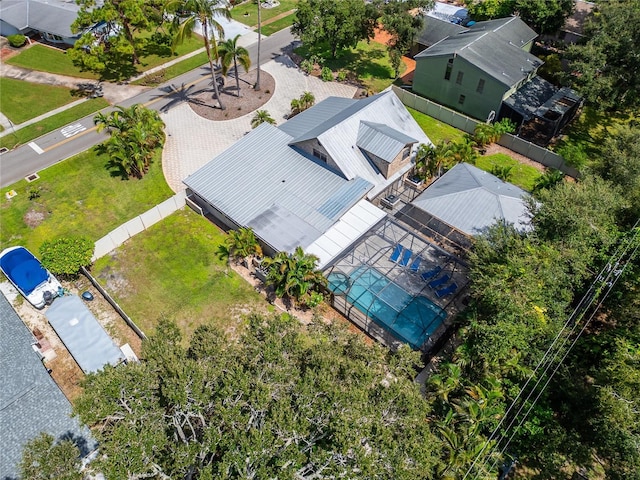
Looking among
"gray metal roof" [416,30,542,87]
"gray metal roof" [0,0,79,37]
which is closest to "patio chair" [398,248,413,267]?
"gray metal roof" [416,30,542,87]

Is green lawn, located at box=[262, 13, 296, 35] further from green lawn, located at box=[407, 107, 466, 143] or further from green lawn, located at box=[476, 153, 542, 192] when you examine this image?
green lawn, located at box=[476, 153, 542, 192]

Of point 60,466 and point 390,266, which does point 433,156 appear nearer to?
point 390,266

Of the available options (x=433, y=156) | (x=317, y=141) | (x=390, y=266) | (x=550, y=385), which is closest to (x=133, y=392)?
(x=390, y=266)

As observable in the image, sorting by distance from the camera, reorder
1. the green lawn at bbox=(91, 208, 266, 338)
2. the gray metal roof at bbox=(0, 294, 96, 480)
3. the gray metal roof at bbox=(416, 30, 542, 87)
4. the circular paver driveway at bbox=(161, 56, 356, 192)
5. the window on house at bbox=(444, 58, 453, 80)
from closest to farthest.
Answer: the gray metal roof at bbox=(0, 294, 96, 480), the green lawn at bbox=(91, 208, 266, 338), the circular paver driveway at bbox=(161, 56, 356, 192), the gray metal roof at bbox=(416, 30, 542, 87), the window on house at bbox=(444, 58, 453, 80)

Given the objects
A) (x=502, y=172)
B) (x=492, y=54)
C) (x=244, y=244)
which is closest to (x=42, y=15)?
(x=244, y=244)

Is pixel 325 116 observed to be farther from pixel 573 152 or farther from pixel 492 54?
pixel 573 152

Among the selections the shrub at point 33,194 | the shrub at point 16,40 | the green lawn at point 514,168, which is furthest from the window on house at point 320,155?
the shrub at point 16,40
